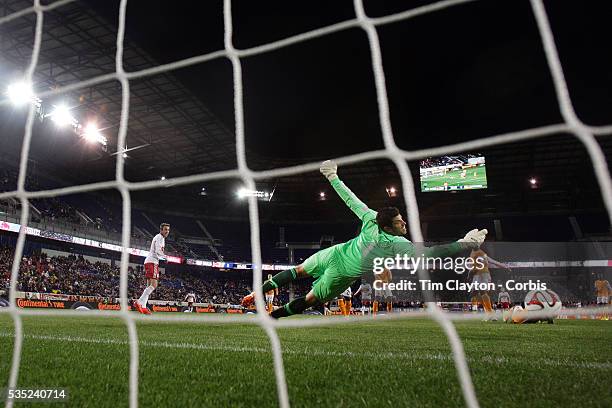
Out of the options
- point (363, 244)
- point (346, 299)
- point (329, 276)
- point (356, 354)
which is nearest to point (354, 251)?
point (363, 244)

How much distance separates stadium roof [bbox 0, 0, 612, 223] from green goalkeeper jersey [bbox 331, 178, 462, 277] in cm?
1192

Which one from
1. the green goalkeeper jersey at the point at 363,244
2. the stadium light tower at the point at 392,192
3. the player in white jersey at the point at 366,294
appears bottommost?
the player in white jersey at the point at 366,294

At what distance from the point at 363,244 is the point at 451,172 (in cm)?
2099

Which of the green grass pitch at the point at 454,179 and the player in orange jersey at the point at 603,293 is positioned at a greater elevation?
the green grass pitch at the point at 454,179

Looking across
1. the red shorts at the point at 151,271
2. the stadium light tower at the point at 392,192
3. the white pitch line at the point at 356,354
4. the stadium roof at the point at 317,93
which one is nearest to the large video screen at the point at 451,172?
the stadium roof at the point at 317,93

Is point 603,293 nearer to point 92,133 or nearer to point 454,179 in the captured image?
point 454,179

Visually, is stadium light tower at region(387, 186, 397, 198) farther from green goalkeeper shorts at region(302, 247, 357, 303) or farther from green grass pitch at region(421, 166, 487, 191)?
green goalkeeper shorts at region(302, 247, 357, 303)

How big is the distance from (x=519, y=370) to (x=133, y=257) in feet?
90.8

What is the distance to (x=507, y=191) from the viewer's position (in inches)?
1123

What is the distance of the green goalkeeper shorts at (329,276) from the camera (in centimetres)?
421

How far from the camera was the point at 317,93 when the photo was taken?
23.0m

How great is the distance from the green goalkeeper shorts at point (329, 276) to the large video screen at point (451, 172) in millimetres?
20053

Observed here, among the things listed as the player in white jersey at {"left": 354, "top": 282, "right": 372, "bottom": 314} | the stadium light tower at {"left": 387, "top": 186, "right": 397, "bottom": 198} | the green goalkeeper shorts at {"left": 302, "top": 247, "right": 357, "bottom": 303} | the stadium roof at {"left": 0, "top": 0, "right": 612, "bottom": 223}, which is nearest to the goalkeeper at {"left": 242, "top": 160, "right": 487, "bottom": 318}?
the green goalkeeper shorts at {"left": 302, "top": 247, "right": 357, "bottom": 303}

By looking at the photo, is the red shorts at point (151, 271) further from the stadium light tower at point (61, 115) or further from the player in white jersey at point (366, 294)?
the player in white jersey at point (366, 294)
